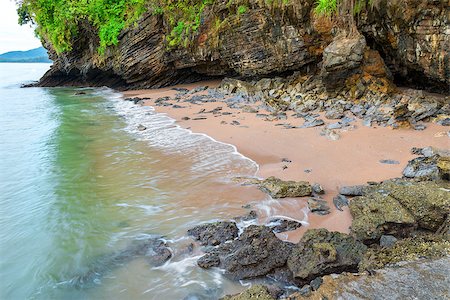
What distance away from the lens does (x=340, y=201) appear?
17.5 feet

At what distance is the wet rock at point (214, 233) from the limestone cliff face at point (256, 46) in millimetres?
8193

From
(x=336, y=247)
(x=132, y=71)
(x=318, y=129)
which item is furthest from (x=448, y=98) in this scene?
(x=132, y=71)

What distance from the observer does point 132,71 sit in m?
19.6

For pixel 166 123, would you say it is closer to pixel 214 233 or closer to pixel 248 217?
pixel 248 217

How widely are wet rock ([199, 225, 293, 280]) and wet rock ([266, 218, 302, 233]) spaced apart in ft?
1.77

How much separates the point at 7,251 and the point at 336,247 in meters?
4.52

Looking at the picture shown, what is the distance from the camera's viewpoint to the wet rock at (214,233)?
4598mm

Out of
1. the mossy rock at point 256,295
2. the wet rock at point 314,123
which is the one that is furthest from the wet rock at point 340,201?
the wet rock at point 314,123

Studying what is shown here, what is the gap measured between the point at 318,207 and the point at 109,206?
11.6 ft

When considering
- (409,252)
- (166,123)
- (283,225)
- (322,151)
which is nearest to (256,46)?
(166,123)

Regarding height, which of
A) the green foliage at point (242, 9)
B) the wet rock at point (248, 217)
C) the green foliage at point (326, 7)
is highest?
the green foliage at point (242, 9)

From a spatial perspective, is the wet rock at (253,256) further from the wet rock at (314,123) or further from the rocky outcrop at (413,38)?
the rocky outcrop at (413,38)

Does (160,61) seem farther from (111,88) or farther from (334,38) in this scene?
(334,38)

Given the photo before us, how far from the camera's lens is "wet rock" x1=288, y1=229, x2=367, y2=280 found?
3.62 meters
